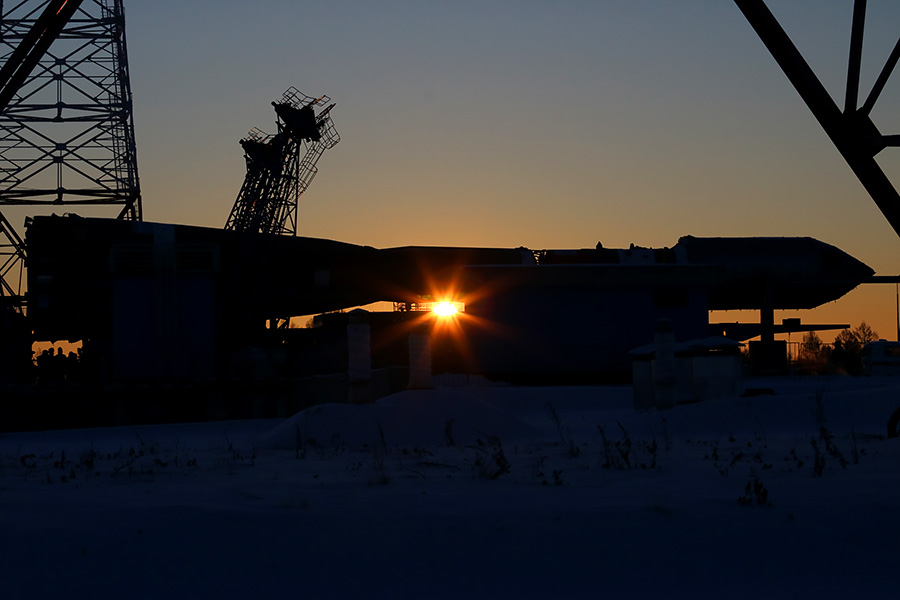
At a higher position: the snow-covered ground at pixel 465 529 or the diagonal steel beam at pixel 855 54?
the diagonal steel beam at pixel 855 54

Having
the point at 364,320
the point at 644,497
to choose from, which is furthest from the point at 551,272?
the point at 644,497

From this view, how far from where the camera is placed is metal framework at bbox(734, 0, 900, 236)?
7.40m

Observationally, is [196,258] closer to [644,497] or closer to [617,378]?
[617,378]

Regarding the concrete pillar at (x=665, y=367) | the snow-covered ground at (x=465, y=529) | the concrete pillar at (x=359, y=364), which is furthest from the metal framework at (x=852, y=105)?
the concrete pillar at (x=665, y=367)

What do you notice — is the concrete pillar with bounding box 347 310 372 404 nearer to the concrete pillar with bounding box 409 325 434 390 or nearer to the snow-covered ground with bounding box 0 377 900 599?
the concrete pillar with bounding box 409 325 434 390

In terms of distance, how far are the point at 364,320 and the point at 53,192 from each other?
4716cm

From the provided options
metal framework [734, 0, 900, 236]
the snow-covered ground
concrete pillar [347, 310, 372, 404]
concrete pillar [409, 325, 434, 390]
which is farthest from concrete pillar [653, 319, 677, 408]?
metal framework [734, 0, 900, 236]

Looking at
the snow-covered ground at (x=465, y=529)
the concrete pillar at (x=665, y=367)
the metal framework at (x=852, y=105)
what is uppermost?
the metal framework at (x=852, y=105)

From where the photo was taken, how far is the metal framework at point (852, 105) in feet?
24.3

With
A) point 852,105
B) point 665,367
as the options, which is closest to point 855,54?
point 852,105

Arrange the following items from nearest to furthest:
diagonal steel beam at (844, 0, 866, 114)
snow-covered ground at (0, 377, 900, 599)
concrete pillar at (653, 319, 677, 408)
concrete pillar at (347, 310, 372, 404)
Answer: snow-covered ground at (0, 377, 900, 599) < diagonal steel beam at (844, 0, 866, 114) < concrete pillar at (347, 310, 372, 404) < concrete pillar at (653, 319, 677, 408)

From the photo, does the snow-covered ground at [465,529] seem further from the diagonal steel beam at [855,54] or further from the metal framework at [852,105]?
the diagonal steel beam at [855,54]

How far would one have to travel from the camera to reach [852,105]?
294 inches

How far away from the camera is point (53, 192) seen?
62688 millimetres
